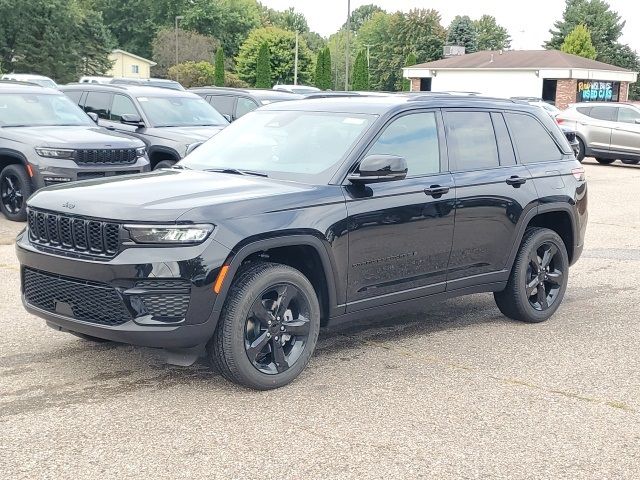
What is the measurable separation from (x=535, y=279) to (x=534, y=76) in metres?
47.6

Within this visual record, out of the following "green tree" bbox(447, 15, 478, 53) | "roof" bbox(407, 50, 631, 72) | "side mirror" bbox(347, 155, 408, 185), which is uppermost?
"green tree" bbox(447, 15, 478, 53)

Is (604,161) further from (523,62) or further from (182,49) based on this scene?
(182,49)

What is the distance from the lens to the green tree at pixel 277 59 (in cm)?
7825

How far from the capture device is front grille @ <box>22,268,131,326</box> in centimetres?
511

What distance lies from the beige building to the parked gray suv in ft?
270

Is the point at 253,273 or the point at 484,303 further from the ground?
the point at 253,273

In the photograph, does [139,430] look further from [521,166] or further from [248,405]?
[521,166]

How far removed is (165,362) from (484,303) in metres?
3.33

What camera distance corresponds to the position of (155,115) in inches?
580

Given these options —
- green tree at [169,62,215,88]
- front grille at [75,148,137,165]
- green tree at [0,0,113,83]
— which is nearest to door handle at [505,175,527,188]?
front grille at [75,148,137,165]

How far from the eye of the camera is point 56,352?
6.13 metres

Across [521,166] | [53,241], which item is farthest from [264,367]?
[521,166]

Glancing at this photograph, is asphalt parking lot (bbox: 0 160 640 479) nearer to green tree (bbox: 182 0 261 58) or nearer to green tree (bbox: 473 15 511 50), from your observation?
green tree (bbox: 182 0 261 58)

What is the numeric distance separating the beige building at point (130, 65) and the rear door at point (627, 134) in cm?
7321
